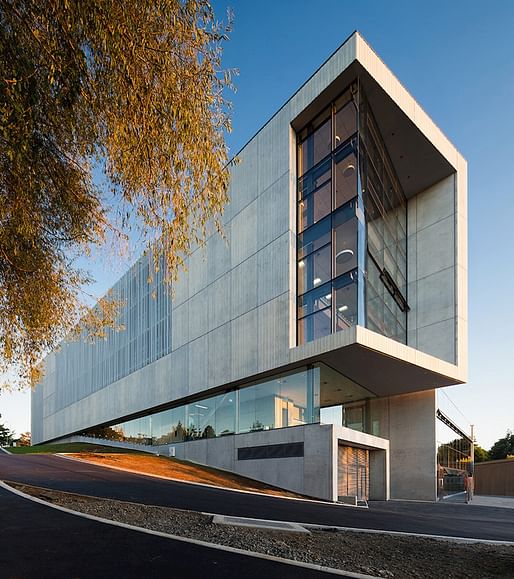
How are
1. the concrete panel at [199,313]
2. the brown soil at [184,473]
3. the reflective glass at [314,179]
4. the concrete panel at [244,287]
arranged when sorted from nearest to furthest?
the brown soil at [184,473] < the reflective glass at [314,179] < the concrete panel at [244,287] < the concrete panel at [199,313]

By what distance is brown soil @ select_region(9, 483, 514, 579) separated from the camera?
20.2 feet

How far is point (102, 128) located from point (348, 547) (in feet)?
23.5

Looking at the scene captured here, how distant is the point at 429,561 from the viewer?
22.1ft

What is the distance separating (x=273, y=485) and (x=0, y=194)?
18139 millimetres

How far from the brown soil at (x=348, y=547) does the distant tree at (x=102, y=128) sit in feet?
14.2

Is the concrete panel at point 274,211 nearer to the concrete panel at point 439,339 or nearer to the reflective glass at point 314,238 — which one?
the reflective glass at point 314,238

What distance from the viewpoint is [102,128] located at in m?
7.29

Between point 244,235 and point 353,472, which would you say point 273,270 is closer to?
point 244,235

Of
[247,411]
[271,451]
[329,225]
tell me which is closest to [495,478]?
[247,411]

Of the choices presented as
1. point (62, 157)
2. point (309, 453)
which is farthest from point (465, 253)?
point (62, 157)

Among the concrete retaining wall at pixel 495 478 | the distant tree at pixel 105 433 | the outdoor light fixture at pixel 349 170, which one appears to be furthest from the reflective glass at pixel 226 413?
the concrete retaining wall at pixel 495 478

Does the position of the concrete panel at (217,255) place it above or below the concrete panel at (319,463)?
above

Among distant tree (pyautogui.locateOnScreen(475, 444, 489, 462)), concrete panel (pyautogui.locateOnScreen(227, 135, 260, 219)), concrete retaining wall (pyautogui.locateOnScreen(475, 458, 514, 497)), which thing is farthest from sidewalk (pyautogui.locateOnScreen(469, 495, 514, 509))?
distant tree (pyautogui.locateOnScreen(475, 444, 489, 462))

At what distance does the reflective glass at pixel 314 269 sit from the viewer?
71.1 feet
